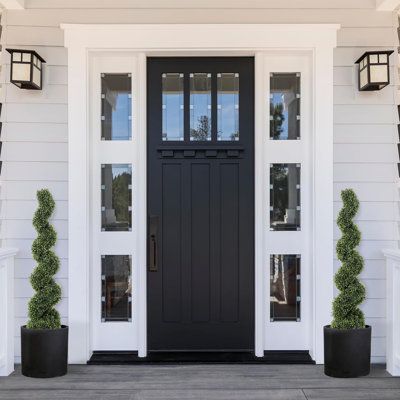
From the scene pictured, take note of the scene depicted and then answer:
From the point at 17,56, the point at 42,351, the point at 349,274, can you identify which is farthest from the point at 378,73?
the point at 42,351

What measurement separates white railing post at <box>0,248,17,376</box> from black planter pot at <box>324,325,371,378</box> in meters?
2.28

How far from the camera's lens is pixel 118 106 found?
3.80m

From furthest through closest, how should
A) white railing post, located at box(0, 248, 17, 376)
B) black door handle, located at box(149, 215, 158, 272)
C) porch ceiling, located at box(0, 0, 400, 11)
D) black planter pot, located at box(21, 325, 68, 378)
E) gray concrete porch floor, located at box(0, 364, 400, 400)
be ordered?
black door handle, located at box(149, 215, 158, 272) < porch ceiling, located at box(0, 0, 400, 11) < white railing post, located at box(0, 248, 17, 376) < black planter pot, located at box(21, 325, 68, 378) < gray concrete porch floor, located at box(0, 364, 400, 400)

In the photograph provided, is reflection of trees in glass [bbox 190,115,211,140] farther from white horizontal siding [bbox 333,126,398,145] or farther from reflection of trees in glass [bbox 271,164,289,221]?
white horizontal siding [bbox 333,126,398,145]

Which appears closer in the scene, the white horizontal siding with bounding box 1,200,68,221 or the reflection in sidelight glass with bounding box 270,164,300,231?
the white horizontal siding with bounding box 1,200,68,221

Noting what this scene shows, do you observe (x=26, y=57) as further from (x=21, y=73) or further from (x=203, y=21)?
(x=203, y=21)

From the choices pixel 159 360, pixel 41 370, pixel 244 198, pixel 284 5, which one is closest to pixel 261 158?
pixel 244 198

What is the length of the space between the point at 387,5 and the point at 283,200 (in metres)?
1.64

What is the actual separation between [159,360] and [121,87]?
85.0 inches

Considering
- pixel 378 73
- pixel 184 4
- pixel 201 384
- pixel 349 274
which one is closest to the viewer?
pixel 201 384

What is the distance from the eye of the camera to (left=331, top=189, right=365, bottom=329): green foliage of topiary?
3328mm

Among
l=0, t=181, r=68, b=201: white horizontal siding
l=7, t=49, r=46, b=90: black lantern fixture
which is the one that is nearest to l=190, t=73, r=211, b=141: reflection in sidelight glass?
l=0, t=181, r=68, b=201: white horizontal siding

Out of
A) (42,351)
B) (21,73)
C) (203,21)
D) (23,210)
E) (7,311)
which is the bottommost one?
(42,351)

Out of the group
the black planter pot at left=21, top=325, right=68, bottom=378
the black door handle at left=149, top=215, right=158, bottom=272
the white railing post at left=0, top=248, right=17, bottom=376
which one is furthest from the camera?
the black door handle at left=149, top=215, right=158, bottom=272
